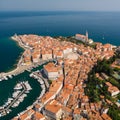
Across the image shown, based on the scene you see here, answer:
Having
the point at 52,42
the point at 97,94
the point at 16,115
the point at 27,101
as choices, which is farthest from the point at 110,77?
the point at 52,42

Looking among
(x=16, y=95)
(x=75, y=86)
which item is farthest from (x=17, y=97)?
(x=75, y=86)

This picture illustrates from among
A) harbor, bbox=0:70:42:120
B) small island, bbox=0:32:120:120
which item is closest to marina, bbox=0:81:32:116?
harbor, bbox=0:70:42:120

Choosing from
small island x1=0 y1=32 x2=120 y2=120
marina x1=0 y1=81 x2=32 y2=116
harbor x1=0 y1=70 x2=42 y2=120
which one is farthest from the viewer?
marina x1=0 y1=81 x2=32 y2=116

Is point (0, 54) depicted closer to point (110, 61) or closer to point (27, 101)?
point (27, 101)

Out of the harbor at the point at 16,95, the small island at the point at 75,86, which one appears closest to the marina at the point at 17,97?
the harbor at the point at 16,95

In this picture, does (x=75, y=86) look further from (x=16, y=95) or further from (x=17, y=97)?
(x=16, y=95)

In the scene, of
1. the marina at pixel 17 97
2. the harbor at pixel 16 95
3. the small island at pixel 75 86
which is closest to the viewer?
the small island at pixel 75 86

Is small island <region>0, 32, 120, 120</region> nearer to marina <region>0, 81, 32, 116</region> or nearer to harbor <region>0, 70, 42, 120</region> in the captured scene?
harbor <region>0, 70, 42, 120</region>

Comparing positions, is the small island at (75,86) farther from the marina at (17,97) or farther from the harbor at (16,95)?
the marina at (17,97)

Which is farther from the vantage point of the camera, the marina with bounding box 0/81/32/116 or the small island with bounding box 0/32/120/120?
the marina with bounding box 0/81/32/116

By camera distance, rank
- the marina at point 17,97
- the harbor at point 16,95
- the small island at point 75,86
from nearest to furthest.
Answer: the small island at point 75,86 < the harbor at point 16,95 < the marina at point 17,97
